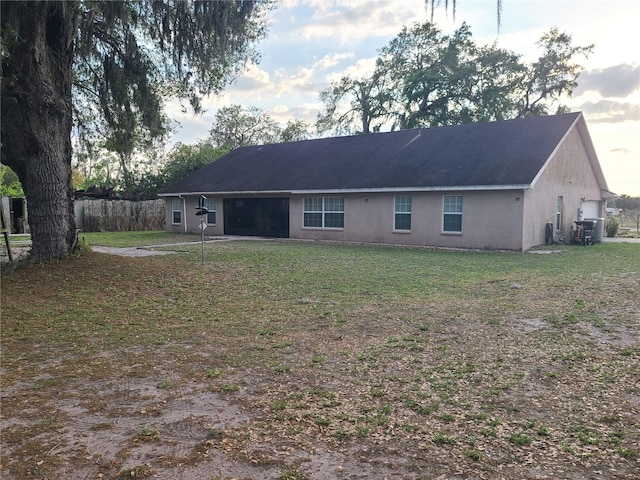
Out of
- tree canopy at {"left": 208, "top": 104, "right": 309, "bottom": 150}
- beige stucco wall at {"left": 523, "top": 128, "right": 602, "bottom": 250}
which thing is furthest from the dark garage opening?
tree canopy at {"left": 208, "top": 104, "right": 309, "bottom": 150}

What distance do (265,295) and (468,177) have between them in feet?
34.0

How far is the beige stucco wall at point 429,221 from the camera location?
14906 mm

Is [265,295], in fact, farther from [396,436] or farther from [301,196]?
[301,196]

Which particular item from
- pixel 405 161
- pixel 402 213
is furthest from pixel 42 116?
pixel 405 161

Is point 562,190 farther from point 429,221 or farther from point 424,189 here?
point 424,189

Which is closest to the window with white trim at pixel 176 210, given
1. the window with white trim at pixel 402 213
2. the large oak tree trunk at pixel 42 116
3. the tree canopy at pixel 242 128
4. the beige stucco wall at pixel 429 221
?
the beige stucco wall at pixel 429 221

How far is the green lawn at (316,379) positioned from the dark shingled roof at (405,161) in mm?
7882

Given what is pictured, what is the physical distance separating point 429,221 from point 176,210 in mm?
14281

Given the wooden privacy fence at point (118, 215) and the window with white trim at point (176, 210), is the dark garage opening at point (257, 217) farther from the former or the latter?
the wooden privacy fence at point (118, 215)

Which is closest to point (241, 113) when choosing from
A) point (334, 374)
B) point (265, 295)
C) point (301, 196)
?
point (301, 196)

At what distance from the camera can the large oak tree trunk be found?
7.89m

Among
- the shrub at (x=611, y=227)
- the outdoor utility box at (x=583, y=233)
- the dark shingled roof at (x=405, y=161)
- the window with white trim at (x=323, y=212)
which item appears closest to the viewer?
the dark shingled roof at (x=405, y=161)

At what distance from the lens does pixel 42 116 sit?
8727 millimetres

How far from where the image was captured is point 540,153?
1553 centimetres
